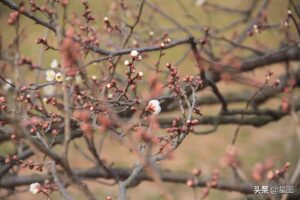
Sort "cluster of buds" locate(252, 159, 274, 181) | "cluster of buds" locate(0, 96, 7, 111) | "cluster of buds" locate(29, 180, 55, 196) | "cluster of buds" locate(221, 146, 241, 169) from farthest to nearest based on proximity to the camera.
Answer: "cluster of buds" locate(0, 96, 7, 111) → "cluster of buds" locate(29, 180, 55, 196) → "cluster of buds" locate(221, 146, 241, 169) → "cluster of buds" locate(252, 159, 274, 181)

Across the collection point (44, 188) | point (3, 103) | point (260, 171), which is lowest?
point (44, 188)

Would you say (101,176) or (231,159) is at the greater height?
(231,159)

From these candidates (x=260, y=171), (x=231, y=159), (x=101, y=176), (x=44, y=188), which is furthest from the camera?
(x=101, y=176)

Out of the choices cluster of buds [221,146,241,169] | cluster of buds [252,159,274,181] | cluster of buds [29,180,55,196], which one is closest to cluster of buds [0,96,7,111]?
cluster of buds [29,180,55,196]

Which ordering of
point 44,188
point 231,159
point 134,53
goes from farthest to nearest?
1. point 134,53
2. point 44,188
3. point 231,159

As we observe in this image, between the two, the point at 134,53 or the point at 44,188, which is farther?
the point at 134,53

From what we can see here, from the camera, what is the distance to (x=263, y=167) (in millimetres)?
1660

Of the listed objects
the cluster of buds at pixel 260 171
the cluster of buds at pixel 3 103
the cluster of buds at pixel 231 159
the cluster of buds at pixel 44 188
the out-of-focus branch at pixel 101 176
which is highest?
the cluster of buds at pixel 3 103

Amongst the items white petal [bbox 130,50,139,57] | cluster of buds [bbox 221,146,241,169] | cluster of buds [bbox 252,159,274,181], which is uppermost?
white petal [bbox 130,50,139,57]

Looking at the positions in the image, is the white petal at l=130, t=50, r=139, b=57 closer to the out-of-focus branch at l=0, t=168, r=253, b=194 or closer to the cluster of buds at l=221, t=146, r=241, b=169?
the cluster of buds at l=221, t=146, r=241, b=169

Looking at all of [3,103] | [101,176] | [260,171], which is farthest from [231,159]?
[101,176]

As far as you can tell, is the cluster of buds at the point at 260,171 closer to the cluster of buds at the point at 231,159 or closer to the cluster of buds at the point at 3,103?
the cluster of buds at the point at 231,159

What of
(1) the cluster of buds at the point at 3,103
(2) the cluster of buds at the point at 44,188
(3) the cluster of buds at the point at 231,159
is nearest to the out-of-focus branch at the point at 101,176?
(1) the cluster of buds at the point at 3,103

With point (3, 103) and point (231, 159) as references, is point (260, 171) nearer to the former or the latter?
point (231, 159)
